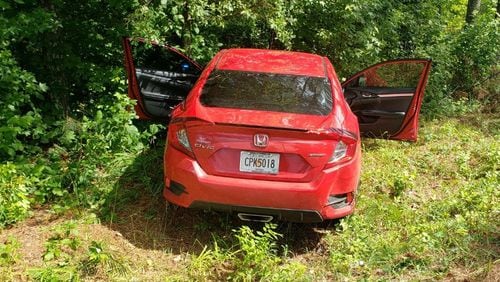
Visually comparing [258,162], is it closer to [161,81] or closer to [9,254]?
[9,254]

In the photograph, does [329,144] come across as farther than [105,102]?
No

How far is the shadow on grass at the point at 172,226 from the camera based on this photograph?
443cm

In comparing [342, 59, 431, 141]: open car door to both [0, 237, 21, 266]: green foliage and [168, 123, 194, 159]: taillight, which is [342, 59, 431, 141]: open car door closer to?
[168, 123, 194, 159]: taillight

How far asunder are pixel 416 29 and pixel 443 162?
192 inches

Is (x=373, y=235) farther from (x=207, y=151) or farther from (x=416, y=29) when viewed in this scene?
(x=416, y=29)

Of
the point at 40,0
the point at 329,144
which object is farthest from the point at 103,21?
the point at 329,144

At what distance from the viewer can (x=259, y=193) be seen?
387 cm

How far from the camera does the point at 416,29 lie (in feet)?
34.4

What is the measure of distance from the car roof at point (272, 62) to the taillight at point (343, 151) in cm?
94

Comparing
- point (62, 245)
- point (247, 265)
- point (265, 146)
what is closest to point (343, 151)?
point (265, 146)

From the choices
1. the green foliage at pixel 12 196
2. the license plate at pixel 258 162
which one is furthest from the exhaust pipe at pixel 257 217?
the green foliage at pixel 12 196

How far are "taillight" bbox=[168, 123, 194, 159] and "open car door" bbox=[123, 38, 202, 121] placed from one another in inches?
75.0

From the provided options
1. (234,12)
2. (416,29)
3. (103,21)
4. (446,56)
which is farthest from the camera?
(416,29)

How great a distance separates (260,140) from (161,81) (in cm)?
265
